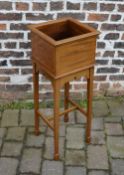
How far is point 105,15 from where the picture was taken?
11.2 feet

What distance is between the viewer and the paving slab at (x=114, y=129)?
11.0ft

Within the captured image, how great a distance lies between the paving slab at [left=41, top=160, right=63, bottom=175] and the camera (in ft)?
9.60

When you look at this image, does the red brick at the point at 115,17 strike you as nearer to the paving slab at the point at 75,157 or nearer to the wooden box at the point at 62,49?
the wooden box at the point at 62,49

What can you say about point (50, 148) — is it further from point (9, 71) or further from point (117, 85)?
point (117, 85)

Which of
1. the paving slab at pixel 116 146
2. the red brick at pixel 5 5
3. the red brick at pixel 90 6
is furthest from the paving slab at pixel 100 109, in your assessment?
the red brick at pixel 5 5

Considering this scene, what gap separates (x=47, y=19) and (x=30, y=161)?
→ 4.05 ft

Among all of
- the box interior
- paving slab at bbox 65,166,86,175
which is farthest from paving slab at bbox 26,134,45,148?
the box interior

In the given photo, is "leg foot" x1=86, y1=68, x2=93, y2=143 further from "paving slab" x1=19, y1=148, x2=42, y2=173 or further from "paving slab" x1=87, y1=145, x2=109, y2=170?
"paving slab" x1=19, y1=148, x2=42, y2=173

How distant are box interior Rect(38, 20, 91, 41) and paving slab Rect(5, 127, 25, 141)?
91 cm

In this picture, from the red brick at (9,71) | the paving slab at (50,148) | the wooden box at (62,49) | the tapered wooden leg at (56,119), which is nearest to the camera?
the wooden box at (62,49)

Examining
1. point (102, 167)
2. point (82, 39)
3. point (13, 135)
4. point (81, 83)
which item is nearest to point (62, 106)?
point (81, 83)

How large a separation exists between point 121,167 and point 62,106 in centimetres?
92

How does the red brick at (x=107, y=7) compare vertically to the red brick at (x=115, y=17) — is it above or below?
above

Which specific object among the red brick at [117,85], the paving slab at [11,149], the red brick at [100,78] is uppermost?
the red brick at [100,78]
